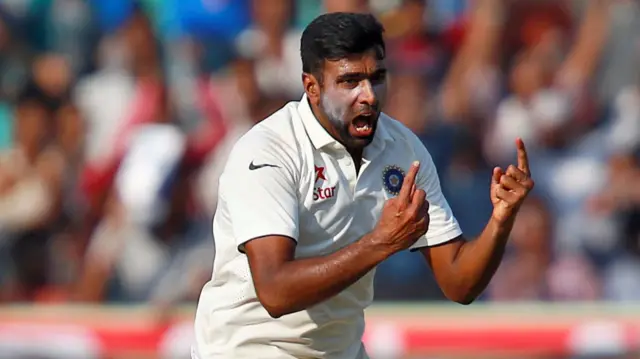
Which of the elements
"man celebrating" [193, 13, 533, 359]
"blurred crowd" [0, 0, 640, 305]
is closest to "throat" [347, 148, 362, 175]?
"man celebrating" [193, 13, 533, 359]

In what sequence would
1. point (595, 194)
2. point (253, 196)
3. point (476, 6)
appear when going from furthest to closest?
point (476, 6) → point (595, 194) → point (253, 196)

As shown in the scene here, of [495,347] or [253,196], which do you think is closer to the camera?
[253,196]

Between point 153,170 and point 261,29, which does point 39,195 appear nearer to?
point 153,170

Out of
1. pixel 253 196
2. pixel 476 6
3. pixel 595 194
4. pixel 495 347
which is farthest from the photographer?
pixel 476 6

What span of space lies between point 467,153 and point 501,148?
0.35 meters

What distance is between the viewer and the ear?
422 centimetres

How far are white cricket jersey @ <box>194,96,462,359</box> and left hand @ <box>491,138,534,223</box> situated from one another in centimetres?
38

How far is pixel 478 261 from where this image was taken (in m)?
4.34

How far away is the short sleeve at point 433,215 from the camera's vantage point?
452cm

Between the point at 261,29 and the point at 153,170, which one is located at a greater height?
the point at 261,29

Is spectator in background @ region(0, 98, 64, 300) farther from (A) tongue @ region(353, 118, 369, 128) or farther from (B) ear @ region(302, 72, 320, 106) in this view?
(A) tongue @ region(353, 118, 369, 128)

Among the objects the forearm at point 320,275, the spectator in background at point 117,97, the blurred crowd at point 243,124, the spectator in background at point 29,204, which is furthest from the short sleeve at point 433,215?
the spectator in background at point 29,204

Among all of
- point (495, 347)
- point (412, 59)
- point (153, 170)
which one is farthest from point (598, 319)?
point (153, 170)

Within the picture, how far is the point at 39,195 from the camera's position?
28.1 ft
